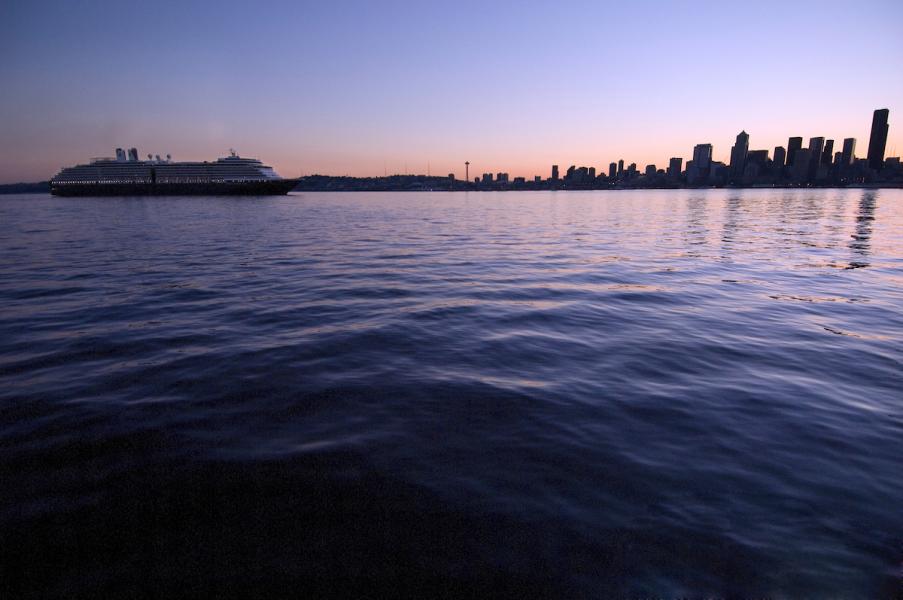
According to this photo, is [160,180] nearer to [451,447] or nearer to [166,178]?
[166,178]

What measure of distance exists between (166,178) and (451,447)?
142352 mm

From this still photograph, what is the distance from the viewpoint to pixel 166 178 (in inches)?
4648

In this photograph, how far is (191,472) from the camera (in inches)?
161

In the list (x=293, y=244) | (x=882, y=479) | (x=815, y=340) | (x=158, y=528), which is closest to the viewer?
(x=158, y=528)

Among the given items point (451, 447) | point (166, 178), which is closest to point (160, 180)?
point (166, 178)

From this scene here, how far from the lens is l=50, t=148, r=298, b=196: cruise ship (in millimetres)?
114875

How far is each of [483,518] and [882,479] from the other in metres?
3.82

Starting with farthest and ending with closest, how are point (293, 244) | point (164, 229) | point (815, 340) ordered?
1. point (164, 229)
2. point (293, 244)
3. point (815, 340)

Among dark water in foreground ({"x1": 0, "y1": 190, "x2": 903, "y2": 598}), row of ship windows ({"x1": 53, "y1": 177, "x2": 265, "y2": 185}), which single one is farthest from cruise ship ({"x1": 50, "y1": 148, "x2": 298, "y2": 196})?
dark water in foreground ({"x1": 0, "y1": 190, "x2": 903, "y2": 598})

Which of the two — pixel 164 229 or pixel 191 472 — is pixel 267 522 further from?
pixel 164 229

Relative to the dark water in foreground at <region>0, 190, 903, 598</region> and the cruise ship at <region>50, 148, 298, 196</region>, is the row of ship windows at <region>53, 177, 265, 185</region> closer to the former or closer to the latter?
the cruise ship at <region>50, 148, 298, 196</region>

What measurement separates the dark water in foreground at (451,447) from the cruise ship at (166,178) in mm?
119938

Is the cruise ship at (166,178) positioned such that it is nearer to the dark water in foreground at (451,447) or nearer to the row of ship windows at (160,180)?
the row of ship windows at (160,180)

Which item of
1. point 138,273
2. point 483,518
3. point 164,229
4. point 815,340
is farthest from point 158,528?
point 164,229
